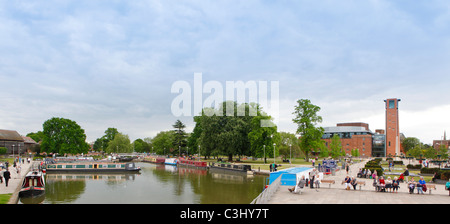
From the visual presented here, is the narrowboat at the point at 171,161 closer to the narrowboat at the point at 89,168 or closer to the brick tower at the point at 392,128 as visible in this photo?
the narrowboat at the point at 89,168

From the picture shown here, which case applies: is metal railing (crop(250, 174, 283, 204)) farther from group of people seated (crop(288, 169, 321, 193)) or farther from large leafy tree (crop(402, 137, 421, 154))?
large leafy tree (crop(402, 137, 421, 154))

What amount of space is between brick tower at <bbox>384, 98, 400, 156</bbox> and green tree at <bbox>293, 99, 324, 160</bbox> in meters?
70.6

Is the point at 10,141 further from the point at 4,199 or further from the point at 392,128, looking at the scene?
the point at 392,128

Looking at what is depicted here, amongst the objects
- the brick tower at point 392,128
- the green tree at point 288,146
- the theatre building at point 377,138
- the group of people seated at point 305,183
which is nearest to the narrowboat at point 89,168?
the group of people seated at point 305,183

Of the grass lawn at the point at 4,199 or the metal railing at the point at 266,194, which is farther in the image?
the grass lawn at the point at 4,199

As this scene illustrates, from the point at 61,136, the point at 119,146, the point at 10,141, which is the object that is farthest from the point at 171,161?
the point at 10,141

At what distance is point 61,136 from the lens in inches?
3314

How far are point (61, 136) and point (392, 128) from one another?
11399cm

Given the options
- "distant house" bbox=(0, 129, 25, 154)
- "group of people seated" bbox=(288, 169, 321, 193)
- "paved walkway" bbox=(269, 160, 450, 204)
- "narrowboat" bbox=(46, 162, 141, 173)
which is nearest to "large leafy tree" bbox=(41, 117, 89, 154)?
"distant house" bbox=(0, 129, 25, 154)

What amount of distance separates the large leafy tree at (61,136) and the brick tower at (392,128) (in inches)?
4268

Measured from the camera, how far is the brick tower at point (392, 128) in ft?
382
